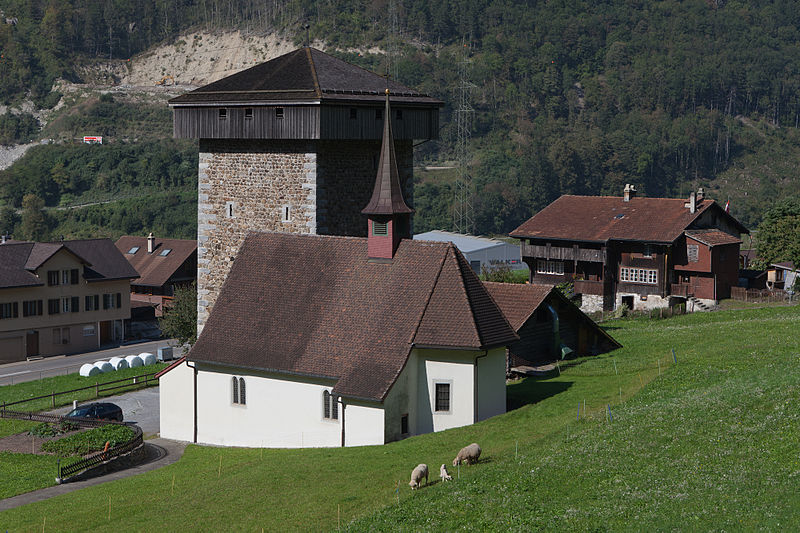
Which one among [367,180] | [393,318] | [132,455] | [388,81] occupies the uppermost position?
[388,81]

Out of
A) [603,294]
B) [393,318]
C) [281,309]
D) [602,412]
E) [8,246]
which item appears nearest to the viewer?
[602,412]

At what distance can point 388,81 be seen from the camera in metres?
45.8

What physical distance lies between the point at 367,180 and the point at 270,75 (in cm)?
580

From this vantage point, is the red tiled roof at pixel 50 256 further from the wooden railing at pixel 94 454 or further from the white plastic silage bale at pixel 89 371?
the wooden railing at pixel 94 454

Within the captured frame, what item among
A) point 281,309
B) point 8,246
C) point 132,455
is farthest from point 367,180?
point 8,246

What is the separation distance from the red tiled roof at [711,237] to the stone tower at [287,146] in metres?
31.0

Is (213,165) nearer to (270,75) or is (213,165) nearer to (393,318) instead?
(270,75)

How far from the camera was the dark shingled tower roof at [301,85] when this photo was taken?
1706 inches

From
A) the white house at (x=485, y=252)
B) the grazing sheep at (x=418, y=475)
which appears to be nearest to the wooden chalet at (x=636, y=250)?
the white house at (x=485, y=252)

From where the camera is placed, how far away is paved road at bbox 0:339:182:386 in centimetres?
6175

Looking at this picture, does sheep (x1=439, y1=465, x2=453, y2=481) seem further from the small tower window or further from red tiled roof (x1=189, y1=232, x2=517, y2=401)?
the small tower window

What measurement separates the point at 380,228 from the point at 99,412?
14787 mm

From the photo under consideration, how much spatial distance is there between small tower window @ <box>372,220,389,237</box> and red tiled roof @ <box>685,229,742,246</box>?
3949 centimetres

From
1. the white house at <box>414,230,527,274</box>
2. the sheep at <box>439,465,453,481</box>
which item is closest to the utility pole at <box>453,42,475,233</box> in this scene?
the white house at <box>414,230,527,274</box>
